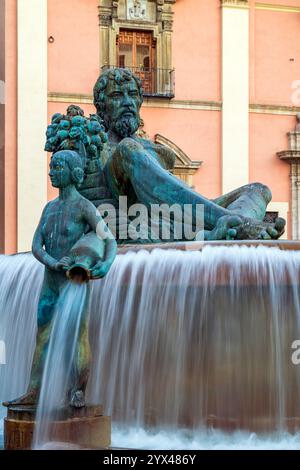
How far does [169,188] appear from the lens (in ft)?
25.1

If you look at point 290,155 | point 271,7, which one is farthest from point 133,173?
point 271,7

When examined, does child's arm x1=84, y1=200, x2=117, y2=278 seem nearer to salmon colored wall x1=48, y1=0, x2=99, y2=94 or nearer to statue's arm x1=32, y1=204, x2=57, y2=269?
statue's arm x1=32, y1=204, x2=57, y2=269

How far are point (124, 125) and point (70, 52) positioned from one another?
18818 millimetres

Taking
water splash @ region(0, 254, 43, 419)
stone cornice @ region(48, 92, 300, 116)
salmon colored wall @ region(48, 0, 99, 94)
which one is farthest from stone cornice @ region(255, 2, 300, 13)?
water splash @ region(0, 254, 43, 419)

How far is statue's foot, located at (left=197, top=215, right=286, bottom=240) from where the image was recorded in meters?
7.07

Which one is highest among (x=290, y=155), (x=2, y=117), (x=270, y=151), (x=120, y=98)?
(x=2, y=117)

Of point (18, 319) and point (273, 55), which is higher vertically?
point (273, 55)

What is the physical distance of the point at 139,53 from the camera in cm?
2756

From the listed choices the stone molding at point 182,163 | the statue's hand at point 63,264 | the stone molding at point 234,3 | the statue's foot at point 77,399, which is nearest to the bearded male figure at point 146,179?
the statue's hand at point 63,264

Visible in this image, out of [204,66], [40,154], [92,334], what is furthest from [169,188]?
[204,66]

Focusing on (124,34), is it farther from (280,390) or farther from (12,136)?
(280,390)

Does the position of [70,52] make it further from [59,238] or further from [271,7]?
[59,238]

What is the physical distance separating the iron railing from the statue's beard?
740 inches

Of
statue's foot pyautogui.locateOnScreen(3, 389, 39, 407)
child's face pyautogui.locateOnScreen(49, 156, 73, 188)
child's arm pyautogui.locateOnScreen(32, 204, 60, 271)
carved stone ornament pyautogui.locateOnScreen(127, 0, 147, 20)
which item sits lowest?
statue's foot pyautogui.locateOnScreen(3, 389, 39, 407)
